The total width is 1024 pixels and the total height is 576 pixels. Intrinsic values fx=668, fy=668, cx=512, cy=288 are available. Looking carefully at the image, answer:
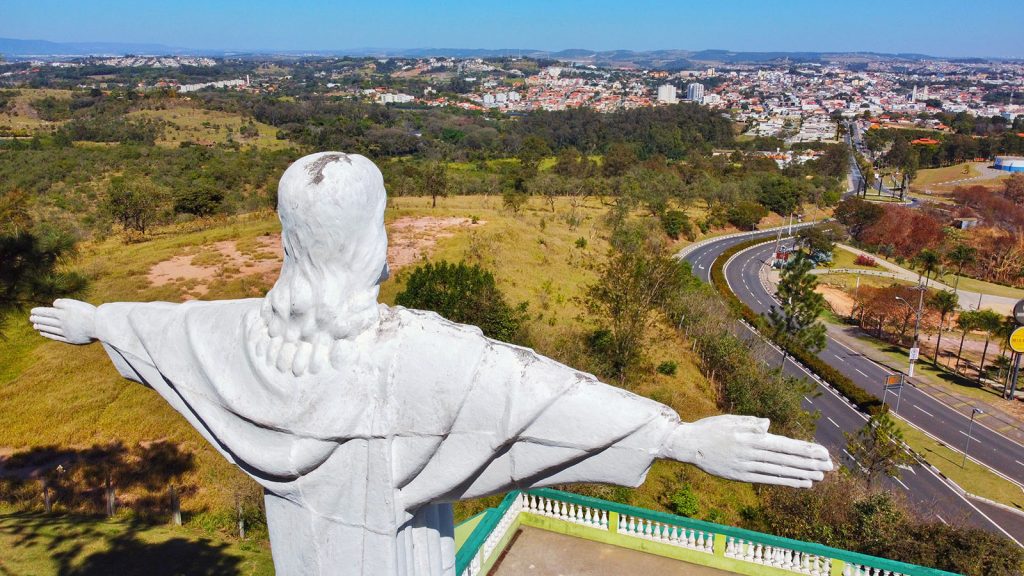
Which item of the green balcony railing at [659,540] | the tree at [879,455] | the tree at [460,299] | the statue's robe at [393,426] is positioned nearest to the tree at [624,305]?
the tree at [460,299]

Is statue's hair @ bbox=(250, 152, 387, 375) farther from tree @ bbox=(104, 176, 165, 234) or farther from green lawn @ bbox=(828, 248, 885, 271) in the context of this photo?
green lawn @ bbox=(828, 248, 885, 271)

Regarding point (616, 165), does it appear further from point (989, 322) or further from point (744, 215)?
point (989, 322)

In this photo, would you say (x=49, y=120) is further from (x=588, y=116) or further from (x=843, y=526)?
(x=843, y=526)

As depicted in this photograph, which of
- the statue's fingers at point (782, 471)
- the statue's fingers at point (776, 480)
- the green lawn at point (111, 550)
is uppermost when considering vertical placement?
the statue's fingers at point (782, 471)

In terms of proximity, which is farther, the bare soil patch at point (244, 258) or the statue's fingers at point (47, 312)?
the bare soil patch at point (244, 258)

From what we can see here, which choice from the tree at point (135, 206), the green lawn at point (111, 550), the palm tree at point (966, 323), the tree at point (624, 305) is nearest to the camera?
the green lawn at point (111, 550)

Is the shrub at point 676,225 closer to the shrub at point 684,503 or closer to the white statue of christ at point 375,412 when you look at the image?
the shrub at point 684,503

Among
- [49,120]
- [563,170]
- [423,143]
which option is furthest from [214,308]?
[49,120]
